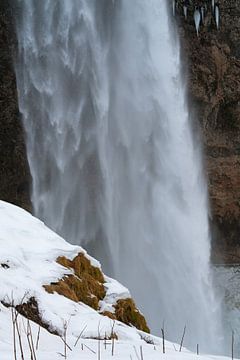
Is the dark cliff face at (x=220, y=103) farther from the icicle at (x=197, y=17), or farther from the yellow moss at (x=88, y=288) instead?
the yellow moss at (x=88, y=288)

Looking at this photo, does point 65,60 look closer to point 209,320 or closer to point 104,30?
point 104,30

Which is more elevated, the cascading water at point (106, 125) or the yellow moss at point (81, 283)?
the cascading water at point (106, 125)

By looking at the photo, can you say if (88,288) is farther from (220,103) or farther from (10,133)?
(220,103)

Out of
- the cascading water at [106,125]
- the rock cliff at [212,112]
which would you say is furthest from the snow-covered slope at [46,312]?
the rock cliff at [212,112]

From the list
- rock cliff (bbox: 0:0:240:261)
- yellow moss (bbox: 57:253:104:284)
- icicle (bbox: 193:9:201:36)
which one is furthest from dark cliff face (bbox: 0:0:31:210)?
yellow moss (bbox: 57:253:104:284)

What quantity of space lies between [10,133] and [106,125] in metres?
3.71

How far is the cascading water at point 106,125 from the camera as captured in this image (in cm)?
1589

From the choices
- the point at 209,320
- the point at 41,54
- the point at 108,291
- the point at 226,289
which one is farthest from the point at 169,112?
the point at 108,291

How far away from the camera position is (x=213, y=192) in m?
19.7

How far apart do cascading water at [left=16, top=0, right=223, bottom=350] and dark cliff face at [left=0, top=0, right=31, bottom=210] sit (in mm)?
625

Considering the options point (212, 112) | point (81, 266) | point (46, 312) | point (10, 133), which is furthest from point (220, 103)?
point (46, 312)

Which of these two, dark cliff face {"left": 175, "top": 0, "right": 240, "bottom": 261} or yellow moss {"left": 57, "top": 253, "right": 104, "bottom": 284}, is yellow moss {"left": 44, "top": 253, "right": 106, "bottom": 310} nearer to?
yellow moss {"left": 57, "top": 253, "right": 104, "bottom": 284}

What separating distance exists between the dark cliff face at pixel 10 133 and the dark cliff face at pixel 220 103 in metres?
6.09

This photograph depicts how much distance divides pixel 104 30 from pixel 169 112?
3253 millimetres
